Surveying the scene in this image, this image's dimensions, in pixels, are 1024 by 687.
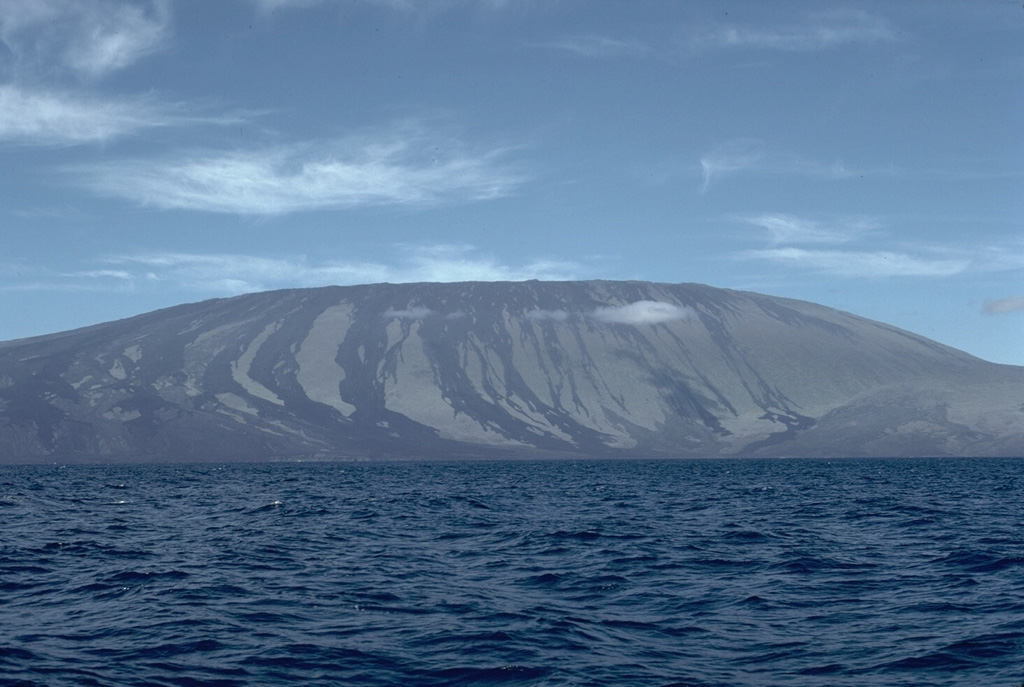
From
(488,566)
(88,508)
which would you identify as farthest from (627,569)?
(88,508)

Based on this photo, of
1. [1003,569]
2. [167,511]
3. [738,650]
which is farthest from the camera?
[167,511]

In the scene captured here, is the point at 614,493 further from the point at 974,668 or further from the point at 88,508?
the point at 974,668

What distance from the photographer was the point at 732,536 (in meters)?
39.4

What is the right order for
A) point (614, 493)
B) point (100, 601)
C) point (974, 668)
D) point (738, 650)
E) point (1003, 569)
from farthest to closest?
point (614, 493)
point (1003, 569)
point (100, 601)
point (738, 650)
point (974, 668)

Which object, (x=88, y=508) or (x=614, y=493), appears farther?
(x=614, y=493)

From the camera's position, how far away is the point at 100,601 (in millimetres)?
25031

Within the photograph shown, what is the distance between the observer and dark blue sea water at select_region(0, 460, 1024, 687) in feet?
60.1

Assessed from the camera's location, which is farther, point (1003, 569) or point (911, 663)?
point (1003, 569)

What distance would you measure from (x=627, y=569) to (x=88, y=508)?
40.0m

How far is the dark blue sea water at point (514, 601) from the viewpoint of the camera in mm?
18312

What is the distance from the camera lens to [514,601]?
24828 mm

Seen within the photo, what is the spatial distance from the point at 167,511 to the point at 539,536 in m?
25.9

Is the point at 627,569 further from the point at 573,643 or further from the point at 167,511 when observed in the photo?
the point at 167,511

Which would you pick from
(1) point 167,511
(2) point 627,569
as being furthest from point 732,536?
(1) point 167,511
